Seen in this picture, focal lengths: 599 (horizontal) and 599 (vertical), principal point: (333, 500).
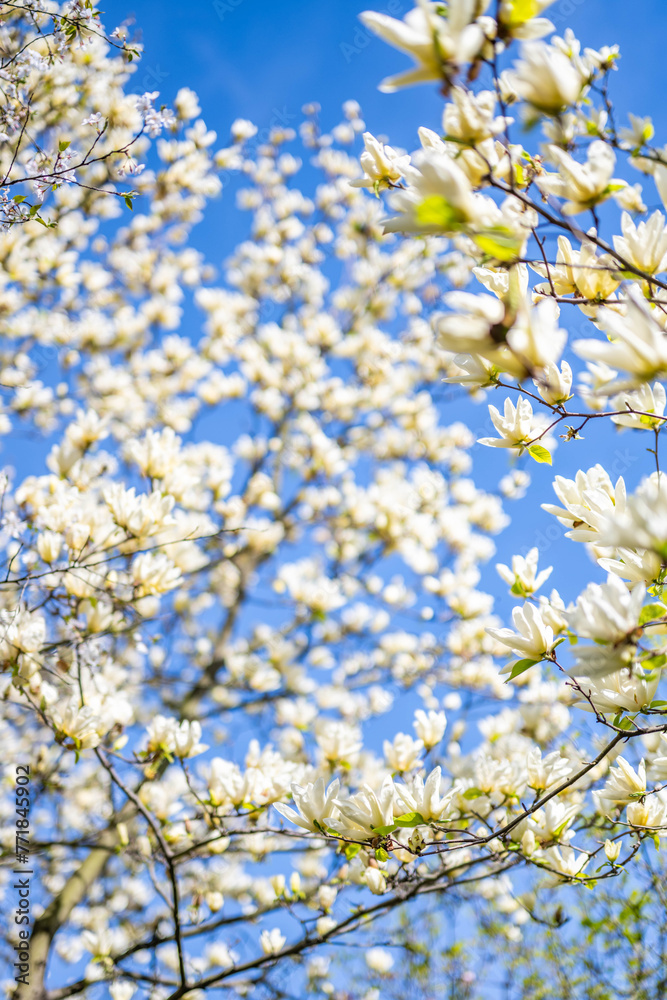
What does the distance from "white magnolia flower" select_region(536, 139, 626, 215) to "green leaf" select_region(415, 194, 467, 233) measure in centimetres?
28

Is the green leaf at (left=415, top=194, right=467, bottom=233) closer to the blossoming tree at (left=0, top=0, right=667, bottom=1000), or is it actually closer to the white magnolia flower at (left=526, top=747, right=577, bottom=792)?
the blossoming tree at (left=0, top=0, right=667, bottom=1000)

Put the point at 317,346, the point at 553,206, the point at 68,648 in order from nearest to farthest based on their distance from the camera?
1. the point at 553,206
2. the point at 68,648
3. the point at 317,346

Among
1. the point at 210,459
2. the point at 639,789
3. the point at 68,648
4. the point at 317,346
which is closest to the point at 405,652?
the point at 210,459

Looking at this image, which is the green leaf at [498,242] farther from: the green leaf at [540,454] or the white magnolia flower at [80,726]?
the white magnolia flower at [80,726]

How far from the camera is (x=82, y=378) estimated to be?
187 inches

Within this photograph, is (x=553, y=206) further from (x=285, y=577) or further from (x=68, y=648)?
(x=285, y=577)

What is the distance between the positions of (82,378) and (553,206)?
443 cm

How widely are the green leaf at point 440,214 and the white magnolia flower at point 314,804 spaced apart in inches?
44.6

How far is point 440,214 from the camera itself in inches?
32.7

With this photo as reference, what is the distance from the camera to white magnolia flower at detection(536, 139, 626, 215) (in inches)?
39.1

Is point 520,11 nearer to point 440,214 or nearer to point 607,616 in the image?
point 440,214

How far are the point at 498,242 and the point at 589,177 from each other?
35 centimetres

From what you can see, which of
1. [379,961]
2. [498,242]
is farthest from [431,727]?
[379,961]

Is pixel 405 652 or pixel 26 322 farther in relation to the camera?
pixel 405 652
